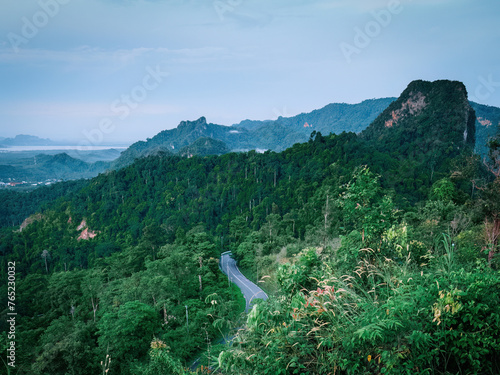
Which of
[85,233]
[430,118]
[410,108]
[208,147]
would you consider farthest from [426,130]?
[208,147]

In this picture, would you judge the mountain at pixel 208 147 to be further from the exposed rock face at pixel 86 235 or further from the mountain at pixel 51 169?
the exposed rock face at pixel 86 235

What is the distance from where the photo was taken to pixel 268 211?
45.3 metres

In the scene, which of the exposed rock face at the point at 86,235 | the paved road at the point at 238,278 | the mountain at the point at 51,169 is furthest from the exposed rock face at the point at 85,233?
the mountain at the point at 51,169

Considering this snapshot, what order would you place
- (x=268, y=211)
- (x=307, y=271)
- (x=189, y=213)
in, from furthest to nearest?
(x=189, y=213), (x=268, y=211), (x=307, y=271)

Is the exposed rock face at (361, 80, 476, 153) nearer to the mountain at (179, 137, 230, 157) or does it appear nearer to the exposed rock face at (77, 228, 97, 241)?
the exposed rock face at (77, 228, 97, 241)

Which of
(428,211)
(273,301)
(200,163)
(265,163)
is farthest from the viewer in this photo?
(200,163)

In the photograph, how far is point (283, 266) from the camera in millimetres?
3957

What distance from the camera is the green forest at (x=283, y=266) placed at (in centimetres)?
273

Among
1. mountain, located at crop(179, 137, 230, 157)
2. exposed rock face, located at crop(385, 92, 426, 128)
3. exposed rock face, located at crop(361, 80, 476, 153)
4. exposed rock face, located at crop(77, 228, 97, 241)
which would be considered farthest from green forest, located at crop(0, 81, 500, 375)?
mountain, located at crop(179, 137, 230, 157)

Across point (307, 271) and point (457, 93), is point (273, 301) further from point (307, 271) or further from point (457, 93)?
point (457, 93)

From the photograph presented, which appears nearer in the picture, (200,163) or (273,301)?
(273,301)

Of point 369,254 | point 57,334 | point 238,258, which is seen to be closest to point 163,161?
point 238,258

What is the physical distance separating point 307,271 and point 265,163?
52.7m

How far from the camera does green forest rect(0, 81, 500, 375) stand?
273 centimetres
